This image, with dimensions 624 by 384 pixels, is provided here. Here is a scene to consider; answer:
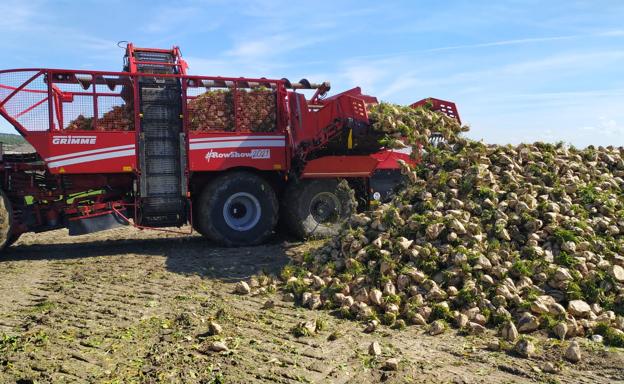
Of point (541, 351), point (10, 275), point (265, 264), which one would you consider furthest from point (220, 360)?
point (10, 275)

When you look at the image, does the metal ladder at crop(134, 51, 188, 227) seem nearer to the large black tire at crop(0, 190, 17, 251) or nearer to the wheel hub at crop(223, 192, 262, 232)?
the wheel hub at crop(223, 192, 262, 232)

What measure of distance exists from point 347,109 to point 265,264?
8.31 feet

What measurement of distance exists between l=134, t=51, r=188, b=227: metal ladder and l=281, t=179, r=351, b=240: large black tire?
1784 millimetres

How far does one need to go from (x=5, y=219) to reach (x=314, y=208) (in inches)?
188

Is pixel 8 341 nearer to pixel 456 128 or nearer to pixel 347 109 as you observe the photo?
pixel 347 109

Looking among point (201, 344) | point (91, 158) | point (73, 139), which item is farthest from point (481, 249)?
point (73, 139)

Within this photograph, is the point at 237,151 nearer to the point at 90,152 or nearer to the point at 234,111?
the point at 234,111

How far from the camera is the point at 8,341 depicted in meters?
4.54

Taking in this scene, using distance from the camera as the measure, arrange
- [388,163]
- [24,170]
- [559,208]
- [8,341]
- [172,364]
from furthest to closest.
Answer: [388,163] < [24,170] < [559,208] < [8,341] < [172,364]

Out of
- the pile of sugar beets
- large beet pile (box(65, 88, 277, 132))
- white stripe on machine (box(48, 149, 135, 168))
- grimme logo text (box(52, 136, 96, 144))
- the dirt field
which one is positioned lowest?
the dirt field

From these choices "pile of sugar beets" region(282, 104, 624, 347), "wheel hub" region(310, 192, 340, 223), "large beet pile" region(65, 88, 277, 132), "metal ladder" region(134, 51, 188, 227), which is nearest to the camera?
"pile of sugar beets" region(282, 104, 624, 347)

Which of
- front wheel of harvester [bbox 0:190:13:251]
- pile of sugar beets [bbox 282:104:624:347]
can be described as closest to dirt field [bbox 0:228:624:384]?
pile of sugar beets [bbox 282:104:624:347]

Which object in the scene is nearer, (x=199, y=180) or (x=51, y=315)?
(x=51, y=315)

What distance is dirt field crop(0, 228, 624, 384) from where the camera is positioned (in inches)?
159
